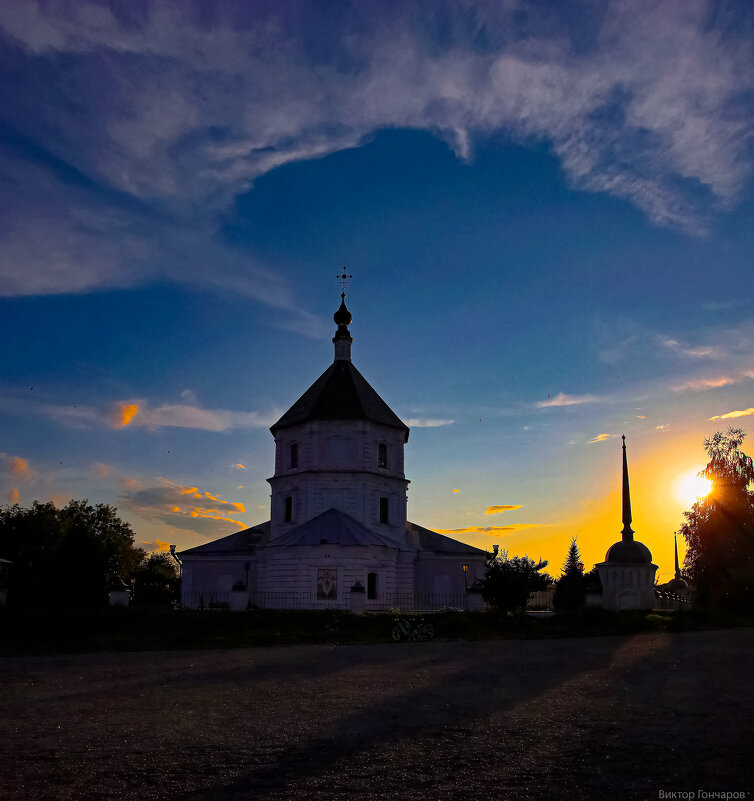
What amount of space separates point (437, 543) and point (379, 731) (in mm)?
39278

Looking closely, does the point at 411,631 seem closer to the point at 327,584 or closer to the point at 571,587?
the point at 327,584

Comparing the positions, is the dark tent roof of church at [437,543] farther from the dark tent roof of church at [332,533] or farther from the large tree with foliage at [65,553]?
the large tree with foliage at [65,553]

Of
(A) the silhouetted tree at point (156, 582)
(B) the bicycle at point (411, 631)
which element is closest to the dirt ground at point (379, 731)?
(B) the bicycle at point (411, 631)

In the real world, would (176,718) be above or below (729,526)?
below

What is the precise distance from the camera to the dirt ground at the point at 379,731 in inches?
254

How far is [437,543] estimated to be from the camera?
47.4m

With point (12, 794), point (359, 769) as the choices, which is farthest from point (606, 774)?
point (12, 794)

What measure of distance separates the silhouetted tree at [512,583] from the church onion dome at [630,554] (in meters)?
3.57

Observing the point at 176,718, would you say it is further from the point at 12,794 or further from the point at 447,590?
the point at 447,590

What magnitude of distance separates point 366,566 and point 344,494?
18.2 feet

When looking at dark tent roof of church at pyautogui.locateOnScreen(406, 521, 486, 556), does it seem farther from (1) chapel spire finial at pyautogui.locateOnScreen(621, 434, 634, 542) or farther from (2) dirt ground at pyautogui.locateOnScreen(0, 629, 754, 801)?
(2) dirt ground at pyautogui.locateOnScreen(0, 629, 754, 801)

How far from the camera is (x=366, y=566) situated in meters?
39.3

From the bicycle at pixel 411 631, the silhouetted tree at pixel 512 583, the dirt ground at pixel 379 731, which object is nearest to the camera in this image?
the dirt ground at pixel 379 731

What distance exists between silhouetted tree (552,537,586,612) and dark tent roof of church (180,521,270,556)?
714 inches
